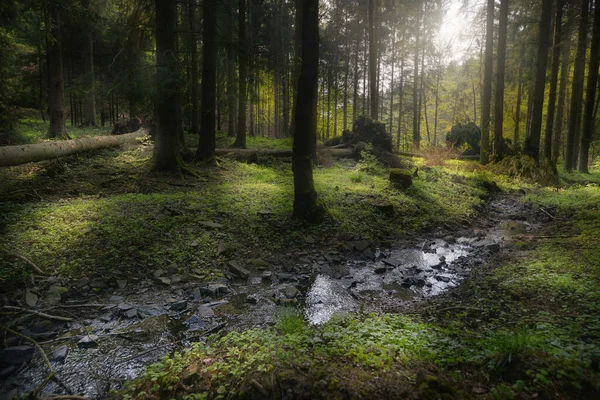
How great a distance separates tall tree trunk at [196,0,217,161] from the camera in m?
11.1

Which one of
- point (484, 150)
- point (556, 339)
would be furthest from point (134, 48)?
point (484, 150)

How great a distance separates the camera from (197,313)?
188 inches

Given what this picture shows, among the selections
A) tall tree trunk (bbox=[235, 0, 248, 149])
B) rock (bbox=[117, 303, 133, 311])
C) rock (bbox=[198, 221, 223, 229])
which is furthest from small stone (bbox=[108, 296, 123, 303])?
tall tree trunk (bbox=[235, 0, 248, 149])

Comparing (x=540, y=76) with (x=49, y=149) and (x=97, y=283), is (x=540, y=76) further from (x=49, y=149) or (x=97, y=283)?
(x=49, y=149)

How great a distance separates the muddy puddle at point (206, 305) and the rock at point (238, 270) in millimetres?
94

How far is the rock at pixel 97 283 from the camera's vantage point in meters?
5.34

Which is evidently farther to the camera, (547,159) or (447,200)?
(547,159)

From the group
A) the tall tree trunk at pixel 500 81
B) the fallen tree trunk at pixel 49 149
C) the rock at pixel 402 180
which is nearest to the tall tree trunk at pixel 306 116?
the rock at pixel 402 180

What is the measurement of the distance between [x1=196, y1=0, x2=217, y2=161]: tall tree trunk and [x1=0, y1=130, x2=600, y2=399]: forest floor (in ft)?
8.61

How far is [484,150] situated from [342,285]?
1495 centimetres

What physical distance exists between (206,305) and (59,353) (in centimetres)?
184

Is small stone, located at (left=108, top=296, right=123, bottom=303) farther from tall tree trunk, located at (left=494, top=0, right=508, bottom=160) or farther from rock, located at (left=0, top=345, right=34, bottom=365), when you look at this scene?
tall tree trunk, located at (left=494, top=0, right=508, bottom=160)

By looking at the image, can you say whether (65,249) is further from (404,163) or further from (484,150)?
(484,150)

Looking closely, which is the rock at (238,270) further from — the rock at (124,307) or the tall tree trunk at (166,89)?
the tall tree trunk at (166,89)
